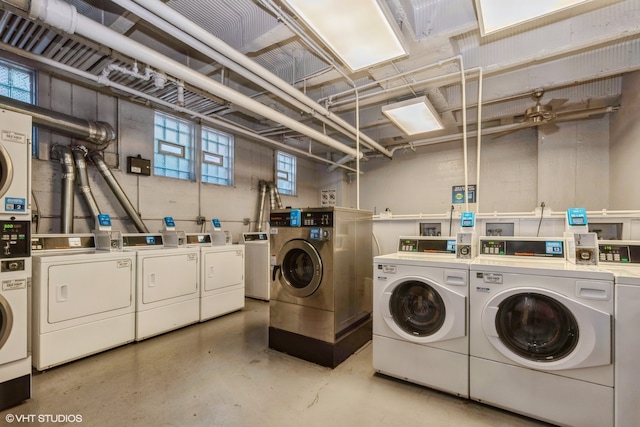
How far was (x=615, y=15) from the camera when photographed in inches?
95.2

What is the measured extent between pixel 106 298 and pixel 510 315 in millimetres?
3513

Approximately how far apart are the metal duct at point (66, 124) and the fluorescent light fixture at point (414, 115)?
339 centimetres

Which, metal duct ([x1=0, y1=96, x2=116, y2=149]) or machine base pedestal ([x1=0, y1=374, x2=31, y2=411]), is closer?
machine base pedestal ([x1=0, y1=374, x2=31, y2=411])

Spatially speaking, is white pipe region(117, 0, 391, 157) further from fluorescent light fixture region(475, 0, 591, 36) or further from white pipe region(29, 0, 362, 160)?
fluorescent light fixture region(475, 0, 591, 36)

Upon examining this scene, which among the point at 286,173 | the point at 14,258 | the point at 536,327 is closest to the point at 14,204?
the point at 14,258

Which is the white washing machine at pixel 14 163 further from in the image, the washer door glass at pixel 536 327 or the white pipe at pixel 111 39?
the washer door glass at pixel 536 327

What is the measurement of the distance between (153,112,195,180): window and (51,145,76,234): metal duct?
1093 mm

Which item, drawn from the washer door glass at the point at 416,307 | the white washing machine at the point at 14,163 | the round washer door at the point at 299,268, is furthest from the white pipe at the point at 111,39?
the washer door glass at the point at 416,307

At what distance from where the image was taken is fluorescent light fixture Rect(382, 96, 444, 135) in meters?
3.33

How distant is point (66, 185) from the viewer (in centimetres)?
326

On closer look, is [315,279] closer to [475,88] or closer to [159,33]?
[159,33]

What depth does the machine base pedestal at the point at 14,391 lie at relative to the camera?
194cm

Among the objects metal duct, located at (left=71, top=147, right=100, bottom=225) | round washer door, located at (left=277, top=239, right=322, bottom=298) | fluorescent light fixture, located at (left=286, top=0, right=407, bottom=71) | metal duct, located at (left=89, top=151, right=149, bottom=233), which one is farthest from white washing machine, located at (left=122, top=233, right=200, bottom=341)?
fluorescent light fixture, located at (left=286, top=0, right=407, bottom=71)

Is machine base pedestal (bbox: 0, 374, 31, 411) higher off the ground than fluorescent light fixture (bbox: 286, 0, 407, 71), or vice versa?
fluorescent light fixture (bbox: 286, 0, 407, 71)
